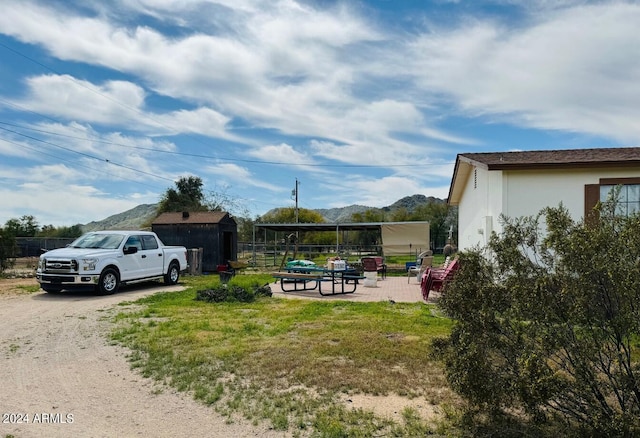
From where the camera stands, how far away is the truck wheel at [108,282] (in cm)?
1295

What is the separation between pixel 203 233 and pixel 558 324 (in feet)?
66.6

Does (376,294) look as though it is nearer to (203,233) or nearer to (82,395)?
(82,395)

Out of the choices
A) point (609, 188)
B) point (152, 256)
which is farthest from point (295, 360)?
point (152, 256)

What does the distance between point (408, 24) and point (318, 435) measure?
10.5 metres

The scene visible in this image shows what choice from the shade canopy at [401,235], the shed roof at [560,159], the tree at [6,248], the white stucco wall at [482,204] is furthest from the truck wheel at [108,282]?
the shed roof at [560,159]

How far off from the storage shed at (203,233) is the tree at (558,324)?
19.3 meters

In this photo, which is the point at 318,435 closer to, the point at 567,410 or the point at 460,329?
the point at 460,329

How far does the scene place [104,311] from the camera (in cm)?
1020

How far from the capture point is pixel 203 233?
2241 centimetres

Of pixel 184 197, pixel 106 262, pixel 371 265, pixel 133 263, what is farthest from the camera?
pixel 184 197

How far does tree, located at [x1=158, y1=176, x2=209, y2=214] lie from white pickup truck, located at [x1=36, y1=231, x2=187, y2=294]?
24273 millimetres

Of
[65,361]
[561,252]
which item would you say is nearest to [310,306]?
[65,361]

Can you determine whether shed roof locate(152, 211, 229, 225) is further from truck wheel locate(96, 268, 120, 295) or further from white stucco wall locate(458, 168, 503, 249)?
white stucco wall locate(458, 168, 503, 249)

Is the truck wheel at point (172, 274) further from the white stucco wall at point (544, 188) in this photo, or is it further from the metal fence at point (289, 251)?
the white stucco wall at point (544, 188)
